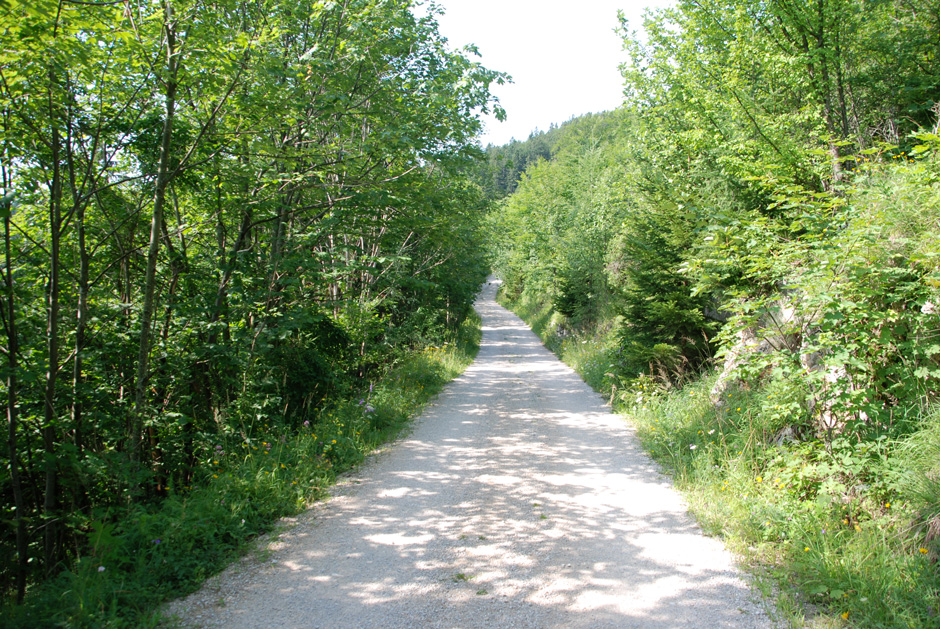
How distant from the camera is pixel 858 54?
8.48m

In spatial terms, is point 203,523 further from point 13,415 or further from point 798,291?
point 798,291

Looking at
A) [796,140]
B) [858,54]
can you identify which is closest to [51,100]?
[796,140]

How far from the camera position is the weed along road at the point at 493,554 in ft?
11.7

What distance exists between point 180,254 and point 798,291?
732 centimetres

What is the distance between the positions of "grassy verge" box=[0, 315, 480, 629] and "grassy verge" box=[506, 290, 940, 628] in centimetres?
434

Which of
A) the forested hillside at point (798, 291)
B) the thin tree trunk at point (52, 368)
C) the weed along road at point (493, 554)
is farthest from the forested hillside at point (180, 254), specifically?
the forested hillside at point (798, 291)

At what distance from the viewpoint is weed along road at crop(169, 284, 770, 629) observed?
11.7ft

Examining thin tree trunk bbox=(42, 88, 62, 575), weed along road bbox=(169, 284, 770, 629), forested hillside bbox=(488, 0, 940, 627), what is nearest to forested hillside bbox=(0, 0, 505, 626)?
thin tree trunk bbox=(42, 88, 62, 575)

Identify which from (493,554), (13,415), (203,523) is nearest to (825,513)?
(493,554)

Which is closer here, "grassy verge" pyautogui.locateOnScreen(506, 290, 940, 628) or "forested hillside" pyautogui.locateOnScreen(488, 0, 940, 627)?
"grassy verge" pyautogui.locateOnScreen(506, 290, 940, 628)

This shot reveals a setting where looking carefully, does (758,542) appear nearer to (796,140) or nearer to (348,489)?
(348,489)

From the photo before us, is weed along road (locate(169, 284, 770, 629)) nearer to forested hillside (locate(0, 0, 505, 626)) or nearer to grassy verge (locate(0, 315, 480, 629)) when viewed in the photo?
grassy verge (locate(0, 315, 480, 629))

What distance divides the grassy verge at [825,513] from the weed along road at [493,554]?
12.6 inches

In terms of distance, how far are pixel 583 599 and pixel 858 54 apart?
9.89m
